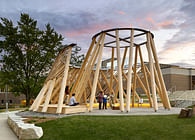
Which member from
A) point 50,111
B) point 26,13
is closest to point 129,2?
point 50,111

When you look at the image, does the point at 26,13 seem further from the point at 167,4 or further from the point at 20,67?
the point at 167,4

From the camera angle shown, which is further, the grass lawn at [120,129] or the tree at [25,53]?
the tree at [25,53]

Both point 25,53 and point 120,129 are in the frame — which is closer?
point 120,129

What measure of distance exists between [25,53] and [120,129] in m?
22.8

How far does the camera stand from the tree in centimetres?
2580

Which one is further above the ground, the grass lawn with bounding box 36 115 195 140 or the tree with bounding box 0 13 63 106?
the tree with bounding box 0 13 63 106

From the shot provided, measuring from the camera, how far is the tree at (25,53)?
2580 cm

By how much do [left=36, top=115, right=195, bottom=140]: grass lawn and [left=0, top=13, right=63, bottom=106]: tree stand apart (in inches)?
717

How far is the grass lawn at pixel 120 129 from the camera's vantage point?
22.9ft

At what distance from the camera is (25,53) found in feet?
88.8

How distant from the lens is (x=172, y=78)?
40.6 meters

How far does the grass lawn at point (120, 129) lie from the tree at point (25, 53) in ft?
59.8

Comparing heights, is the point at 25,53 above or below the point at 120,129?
above

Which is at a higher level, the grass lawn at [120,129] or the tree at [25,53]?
the tree at [25,53]
